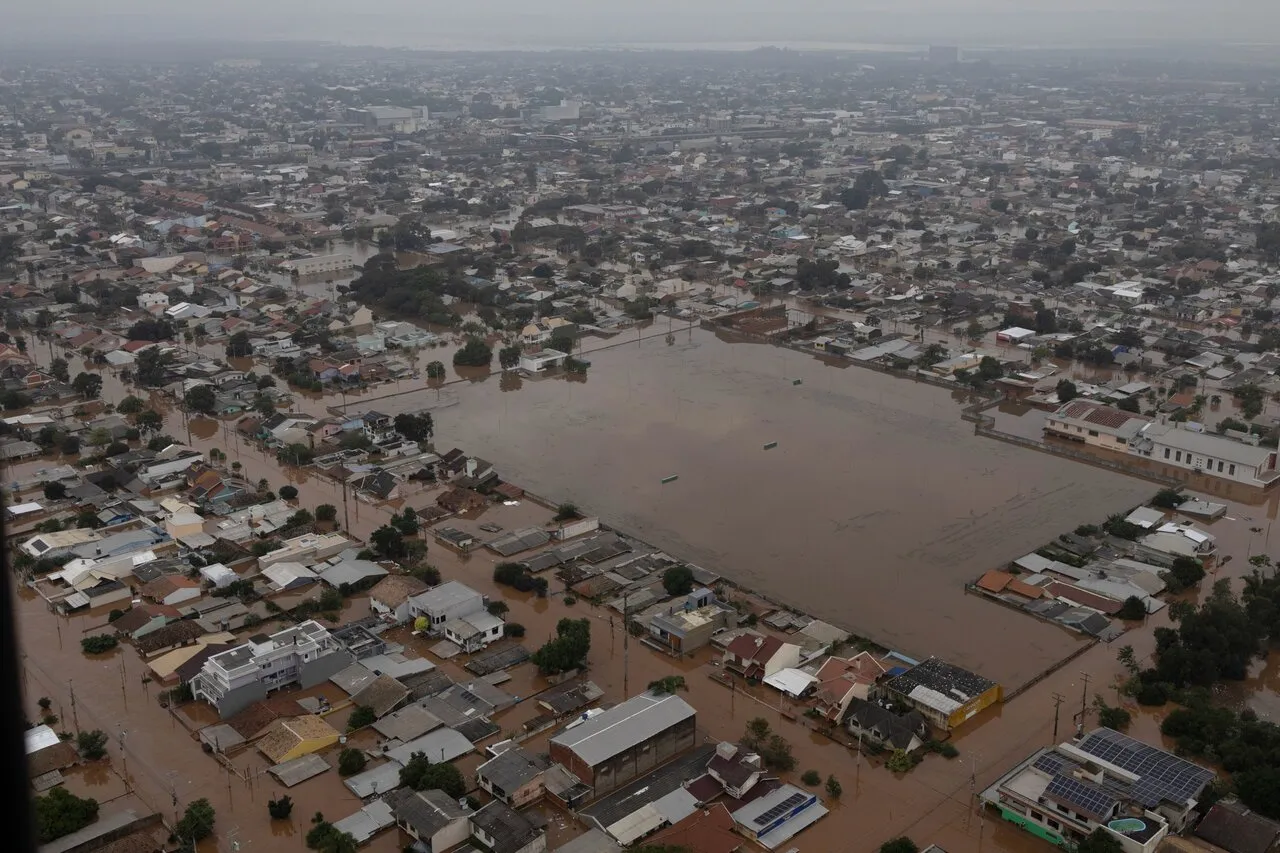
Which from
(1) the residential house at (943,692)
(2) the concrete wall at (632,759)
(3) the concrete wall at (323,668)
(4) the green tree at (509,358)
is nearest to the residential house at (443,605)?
(3) the concrete wall at (323,668)

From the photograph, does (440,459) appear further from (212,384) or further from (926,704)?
(926,704)

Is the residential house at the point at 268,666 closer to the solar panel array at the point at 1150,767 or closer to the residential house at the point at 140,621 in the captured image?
the residential house at the point at 140,621

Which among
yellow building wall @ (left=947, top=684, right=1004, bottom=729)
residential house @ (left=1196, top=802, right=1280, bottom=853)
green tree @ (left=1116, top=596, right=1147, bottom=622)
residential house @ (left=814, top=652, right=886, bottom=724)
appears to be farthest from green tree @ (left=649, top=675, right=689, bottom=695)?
green tree @ (left=1116, top=596, right=1147, bottom=622)

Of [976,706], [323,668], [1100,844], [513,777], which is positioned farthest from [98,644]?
[1100,844]

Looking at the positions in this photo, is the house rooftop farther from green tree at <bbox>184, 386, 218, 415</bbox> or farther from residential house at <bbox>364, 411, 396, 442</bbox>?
green tree at <bbox>184, 386, 218, 415</bbox>

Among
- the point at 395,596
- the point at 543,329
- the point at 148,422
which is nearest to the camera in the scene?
the point at 395,596

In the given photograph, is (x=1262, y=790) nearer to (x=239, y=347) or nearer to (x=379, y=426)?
(x=379, y=426)
